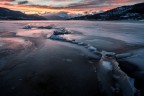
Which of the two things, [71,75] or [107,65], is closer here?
[71,75]

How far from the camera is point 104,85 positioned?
7559 mm

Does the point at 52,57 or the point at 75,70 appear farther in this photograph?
the point at 52,57

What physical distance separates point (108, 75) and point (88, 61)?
103 inches

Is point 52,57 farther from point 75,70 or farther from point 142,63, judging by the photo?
point 142,63

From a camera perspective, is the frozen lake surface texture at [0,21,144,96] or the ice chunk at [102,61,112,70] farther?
the ice chunk at [102,61,112,70]

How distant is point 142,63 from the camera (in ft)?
36.0

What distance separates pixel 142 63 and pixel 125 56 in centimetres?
184

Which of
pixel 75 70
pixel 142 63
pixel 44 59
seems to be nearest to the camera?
pixel 75 70

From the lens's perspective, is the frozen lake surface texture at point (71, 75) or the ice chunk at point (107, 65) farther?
the ice chunk at point (107, 65)

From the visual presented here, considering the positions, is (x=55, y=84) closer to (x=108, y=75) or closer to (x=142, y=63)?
(x=108, y=75)

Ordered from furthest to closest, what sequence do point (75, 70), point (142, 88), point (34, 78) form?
point (75, 70), point (34, 78), point (142, 88)

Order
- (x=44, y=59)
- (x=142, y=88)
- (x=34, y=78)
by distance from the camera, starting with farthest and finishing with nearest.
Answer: (x=44, y=59), (x=34, y=78), (x=142, y=88)

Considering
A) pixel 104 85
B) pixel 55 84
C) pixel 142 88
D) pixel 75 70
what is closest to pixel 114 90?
pixel 104 85

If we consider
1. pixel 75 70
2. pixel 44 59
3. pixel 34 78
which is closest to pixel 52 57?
pixel 44 59
